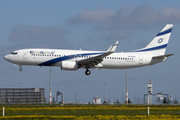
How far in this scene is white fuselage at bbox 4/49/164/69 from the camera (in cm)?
5475

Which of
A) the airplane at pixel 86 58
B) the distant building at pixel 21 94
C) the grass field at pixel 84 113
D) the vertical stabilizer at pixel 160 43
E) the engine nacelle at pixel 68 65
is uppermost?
the vertical stabilizer at pixel 160 43

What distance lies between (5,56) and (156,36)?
30325mm

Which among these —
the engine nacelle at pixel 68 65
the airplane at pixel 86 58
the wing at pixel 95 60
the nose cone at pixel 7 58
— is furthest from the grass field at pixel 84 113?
the nose cone at pixel 7 58

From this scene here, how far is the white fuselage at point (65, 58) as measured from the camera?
54750mm

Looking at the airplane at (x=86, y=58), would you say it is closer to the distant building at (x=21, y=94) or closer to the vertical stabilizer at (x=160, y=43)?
the vertical stabilizer at (x=160, y=43)

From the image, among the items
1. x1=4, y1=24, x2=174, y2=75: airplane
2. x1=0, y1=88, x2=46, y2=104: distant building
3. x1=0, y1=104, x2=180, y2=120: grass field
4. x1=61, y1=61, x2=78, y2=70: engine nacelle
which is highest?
x1=4, y1=24, x2=174, y2=75: airplane

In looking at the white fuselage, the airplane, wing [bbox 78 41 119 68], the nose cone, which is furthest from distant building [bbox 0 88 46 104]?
wing [bbox 78 41 119 68]

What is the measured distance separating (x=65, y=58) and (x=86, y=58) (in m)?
3.87

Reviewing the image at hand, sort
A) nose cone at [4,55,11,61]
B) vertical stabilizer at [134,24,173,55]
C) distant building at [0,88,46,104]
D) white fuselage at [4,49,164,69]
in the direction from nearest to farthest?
white fuselage at [4,49,164,69]
nose cone at [4,55,11,61]
vertical stabilizer at [134,24,173,55]
distant building at [0,88,46,104]

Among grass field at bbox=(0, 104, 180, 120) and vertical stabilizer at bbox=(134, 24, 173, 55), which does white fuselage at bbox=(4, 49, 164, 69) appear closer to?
vertical stabilizer at bbox=(134, 24, 173, 55)

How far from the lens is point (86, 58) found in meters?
56.7

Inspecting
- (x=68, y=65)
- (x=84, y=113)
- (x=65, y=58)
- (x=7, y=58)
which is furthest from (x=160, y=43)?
(x=84, y=113)

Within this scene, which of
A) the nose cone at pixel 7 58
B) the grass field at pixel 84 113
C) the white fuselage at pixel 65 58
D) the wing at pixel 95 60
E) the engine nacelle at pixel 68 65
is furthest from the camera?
the nose cone at pixel 7 58

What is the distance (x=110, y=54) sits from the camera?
58.0 metres
